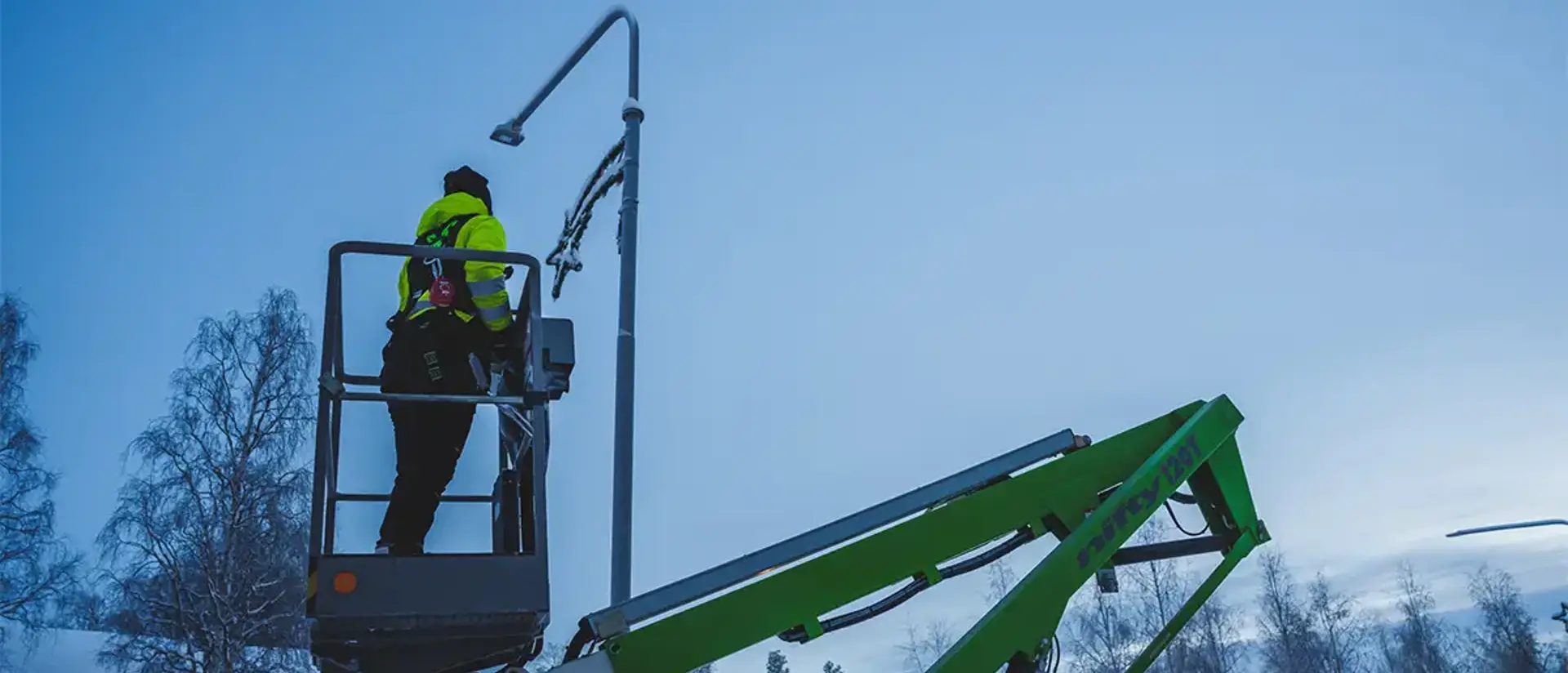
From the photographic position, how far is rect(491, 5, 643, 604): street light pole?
651cm

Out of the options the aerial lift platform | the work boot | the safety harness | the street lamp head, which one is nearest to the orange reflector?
the aerial lift platform

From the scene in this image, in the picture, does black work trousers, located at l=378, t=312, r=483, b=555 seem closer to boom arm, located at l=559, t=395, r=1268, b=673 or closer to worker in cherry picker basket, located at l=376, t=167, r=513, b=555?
worker in cherry picker basket, located at l=376, t=167, r=513, b=555

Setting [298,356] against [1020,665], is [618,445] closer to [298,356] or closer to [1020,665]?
[1020,665]

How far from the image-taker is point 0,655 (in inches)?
776

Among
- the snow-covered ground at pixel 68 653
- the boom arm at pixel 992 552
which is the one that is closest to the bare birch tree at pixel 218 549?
the snow-covered ground at pixel 68 653

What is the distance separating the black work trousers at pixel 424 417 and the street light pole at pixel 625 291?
6.56ft

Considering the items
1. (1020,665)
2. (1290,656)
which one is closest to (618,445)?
(1020,665)

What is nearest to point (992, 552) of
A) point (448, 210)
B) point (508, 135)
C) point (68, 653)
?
point (448, 210)

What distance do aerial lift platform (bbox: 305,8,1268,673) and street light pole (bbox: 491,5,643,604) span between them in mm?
1448

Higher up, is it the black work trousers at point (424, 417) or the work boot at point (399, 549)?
the black work trousers at point (424, 417)

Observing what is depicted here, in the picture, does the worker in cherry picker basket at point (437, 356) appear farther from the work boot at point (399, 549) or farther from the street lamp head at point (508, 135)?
the street lamp head at point (508, 135)

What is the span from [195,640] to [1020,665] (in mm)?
18456

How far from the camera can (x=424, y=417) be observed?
4480 millimetres

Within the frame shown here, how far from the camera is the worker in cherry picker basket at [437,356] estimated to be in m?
4.41
